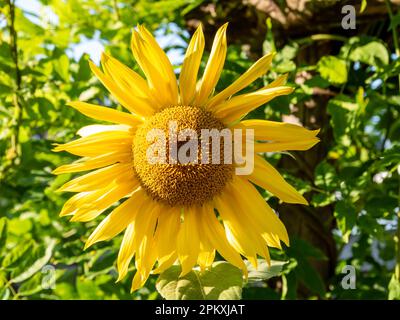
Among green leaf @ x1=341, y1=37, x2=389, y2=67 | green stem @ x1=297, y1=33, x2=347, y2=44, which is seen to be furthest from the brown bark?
→ green leaf @ x1=341, y1=37, x2=389, y2=67

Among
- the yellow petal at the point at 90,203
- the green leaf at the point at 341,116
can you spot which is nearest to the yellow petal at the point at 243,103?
the yellow petal at the point at 90,203

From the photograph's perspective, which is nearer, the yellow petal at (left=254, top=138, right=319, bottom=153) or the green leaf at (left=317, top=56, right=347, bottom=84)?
the yellow petal at (left=254, top=138, right=319, bottom=153)

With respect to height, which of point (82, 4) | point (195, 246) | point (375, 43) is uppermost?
point (82, 4)

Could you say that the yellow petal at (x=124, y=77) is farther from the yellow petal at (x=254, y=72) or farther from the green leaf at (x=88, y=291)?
the green leaf at (x=88, y=291)

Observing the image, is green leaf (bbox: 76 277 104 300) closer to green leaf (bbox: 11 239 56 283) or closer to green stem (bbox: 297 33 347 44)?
green leaf (bbox: 11 239 56 283)

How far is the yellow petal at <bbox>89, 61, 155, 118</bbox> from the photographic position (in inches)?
33.7

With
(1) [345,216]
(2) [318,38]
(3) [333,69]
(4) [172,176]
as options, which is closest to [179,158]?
(4) [172,176]

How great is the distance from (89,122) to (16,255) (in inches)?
12.6

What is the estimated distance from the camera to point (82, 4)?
1502 mm

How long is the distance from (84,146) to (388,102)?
2.61 ft

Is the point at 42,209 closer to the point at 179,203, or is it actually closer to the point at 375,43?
the point at 179,203

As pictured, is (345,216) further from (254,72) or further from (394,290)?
(254,72)

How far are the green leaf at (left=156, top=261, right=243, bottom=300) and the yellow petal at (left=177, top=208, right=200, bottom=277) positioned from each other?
0.04 metres
